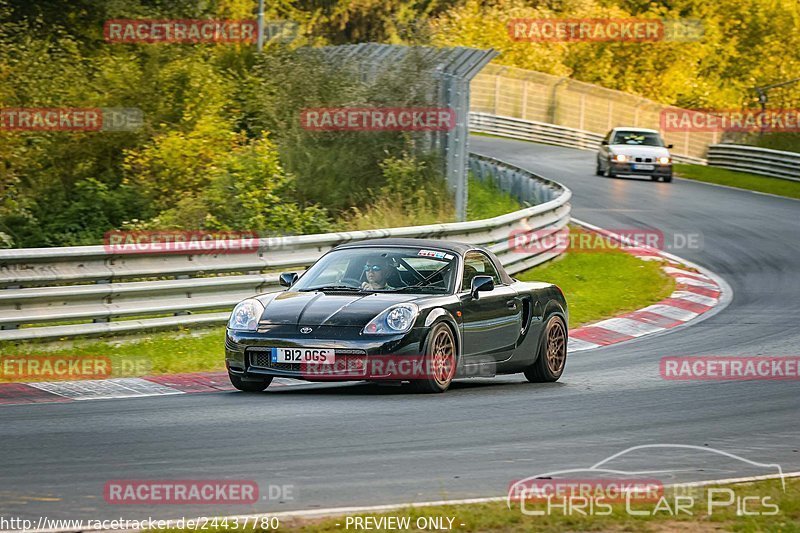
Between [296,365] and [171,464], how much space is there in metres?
3.03

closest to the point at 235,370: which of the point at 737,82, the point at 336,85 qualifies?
the point at 336,85

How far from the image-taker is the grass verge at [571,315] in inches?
490

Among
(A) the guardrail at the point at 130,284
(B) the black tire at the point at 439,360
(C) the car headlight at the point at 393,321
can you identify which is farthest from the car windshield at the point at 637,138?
(C) the car headlight at the point at 393,321

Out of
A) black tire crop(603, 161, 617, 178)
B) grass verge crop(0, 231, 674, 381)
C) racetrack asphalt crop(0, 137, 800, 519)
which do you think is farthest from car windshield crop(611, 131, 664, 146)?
racetrack asphalt crop(0, 137, 800, 519)

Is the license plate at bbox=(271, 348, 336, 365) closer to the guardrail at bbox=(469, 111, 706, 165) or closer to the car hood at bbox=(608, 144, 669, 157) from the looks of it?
the car hood at bbox=(608, 144, 669, 157)

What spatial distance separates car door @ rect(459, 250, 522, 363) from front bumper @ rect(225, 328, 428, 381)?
0.98m

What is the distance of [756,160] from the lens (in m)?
45.4

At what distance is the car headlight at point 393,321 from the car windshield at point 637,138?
95.4ft

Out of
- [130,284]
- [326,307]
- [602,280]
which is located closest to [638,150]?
[602,280]

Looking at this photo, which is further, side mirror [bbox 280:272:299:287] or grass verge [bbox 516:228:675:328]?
grass verge [bbox 516:228:675:328]

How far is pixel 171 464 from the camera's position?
7477mm

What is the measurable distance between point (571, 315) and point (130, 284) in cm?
628

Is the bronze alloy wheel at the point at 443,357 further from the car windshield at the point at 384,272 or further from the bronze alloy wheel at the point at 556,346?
the bronze alloy wheel at the point at 556,346

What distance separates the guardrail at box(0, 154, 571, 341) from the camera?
1252 cm
